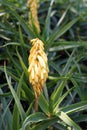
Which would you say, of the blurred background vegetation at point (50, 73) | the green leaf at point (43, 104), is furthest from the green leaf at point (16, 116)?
the green leaf at point (43, 104)

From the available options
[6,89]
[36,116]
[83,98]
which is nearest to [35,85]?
[36,116]

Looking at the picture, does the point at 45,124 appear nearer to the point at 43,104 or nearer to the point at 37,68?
the point at 43,104

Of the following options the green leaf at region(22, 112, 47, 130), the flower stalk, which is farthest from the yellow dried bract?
the green leaf at region(22, 112, 47, 130)

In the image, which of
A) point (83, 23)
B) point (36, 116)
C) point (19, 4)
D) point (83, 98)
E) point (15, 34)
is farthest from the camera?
point (83, 23)

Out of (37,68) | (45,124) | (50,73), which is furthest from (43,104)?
(50,73)

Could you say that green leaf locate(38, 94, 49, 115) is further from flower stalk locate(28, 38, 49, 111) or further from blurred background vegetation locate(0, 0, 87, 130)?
flower stalk locate(28, 38, 49, 111)

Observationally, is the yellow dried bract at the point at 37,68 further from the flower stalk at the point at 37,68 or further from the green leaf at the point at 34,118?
the green leaf at the point at 34,118

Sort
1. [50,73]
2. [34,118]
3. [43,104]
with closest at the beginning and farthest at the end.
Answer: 1. [34,118]
2. [43,104]
3. [50,73]

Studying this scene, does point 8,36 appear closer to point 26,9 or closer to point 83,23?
point 26,9
